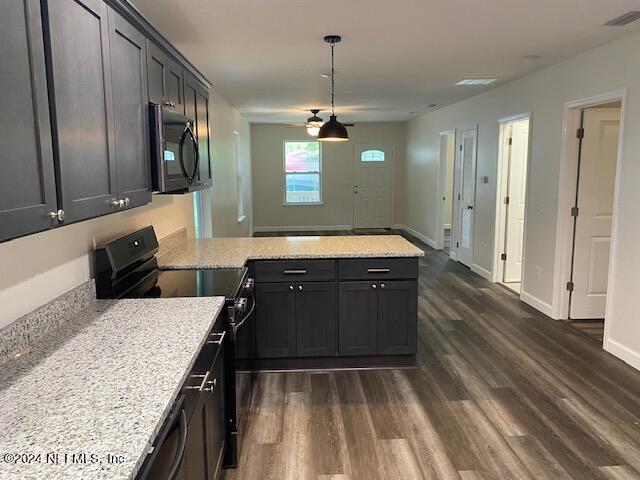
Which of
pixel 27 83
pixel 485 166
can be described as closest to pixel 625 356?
pixel 485 166

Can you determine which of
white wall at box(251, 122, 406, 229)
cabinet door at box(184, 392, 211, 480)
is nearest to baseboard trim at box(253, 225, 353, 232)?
white wall at box(251, 122, 406, 229)

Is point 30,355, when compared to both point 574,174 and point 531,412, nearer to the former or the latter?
point 531,412

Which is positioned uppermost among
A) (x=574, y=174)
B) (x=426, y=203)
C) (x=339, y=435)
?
(x=574, y=174)

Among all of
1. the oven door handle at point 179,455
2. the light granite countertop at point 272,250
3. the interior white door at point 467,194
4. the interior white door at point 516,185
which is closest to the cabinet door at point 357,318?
the light granite countertop at point 272,250

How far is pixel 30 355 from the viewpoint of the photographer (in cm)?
162

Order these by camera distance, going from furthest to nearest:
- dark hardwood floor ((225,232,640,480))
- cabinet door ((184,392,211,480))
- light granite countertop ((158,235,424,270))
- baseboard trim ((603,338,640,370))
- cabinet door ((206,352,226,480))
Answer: baseboard trim ((603,338,640,370)), light granite countertop ((158,235,424,270)), dark hardwood floor ((225,232,640,480)), cabinet door ((206,352,226,480)), cabinet door ((184,392,211,480))

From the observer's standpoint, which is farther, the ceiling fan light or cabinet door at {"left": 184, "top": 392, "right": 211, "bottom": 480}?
the ceiling fan light

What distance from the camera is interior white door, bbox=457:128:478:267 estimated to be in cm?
676

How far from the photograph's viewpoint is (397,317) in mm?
3486

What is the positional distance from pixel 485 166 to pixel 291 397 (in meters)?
4.35

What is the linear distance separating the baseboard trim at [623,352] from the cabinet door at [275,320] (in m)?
2.47

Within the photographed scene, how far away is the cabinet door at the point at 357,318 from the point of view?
11.2ft

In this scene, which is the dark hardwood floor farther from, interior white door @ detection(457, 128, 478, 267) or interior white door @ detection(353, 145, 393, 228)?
interior white door @ detection(353, 145, 393, 228)

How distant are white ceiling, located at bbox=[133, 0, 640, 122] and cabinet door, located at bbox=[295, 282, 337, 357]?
1754 millimetres
